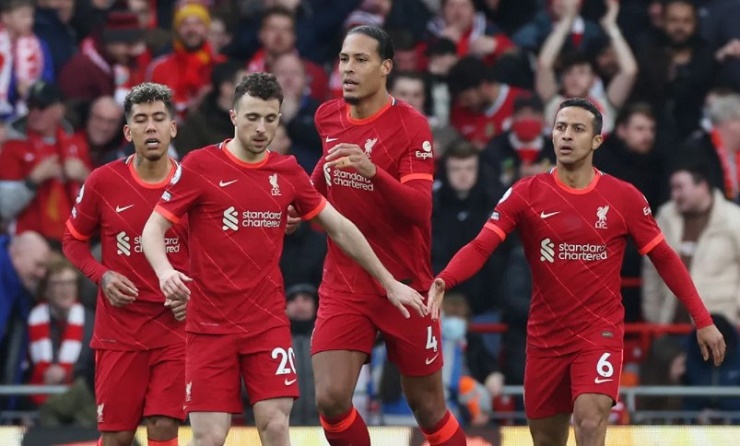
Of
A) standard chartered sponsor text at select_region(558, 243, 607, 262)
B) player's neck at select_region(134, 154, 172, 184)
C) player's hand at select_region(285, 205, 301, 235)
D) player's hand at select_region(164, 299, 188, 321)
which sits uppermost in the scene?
player's neck at select_region(134, 154, 172, 184)

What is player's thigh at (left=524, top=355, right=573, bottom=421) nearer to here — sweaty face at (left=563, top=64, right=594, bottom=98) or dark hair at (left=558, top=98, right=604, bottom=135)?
dark hair at (left=558, top=98, right=604, bottom=135)

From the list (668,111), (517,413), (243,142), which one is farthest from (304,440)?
(668,111)

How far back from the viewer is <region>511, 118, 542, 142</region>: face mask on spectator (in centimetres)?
1475

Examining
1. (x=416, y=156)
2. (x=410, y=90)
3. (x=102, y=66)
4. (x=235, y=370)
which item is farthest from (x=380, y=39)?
(x=102, y=66)

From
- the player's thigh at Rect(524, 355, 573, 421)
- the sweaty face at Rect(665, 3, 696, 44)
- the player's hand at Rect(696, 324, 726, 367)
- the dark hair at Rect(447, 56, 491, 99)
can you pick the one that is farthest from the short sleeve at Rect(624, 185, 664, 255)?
the sweaty face at Rect(665, 3, 696, 44)

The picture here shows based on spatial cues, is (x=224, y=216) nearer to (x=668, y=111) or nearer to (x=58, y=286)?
(x=58, y=286)

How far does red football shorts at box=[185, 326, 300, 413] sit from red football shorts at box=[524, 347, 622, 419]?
5.45ft

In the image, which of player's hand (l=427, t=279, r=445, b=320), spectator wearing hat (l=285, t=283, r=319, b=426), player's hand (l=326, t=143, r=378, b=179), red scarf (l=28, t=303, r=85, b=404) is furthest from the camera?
red scarf (l=28, t=303, r=85, b=404)

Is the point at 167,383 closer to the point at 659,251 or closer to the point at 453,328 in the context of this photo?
the point at 659,251

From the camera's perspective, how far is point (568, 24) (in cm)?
1561

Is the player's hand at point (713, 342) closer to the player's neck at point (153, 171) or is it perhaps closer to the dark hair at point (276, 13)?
the player's neck at point (153, 171)

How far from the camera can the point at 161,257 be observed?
379 inches

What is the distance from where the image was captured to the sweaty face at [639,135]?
575 inches

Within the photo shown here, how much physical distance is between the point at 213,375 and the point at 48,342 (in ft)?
15.0
